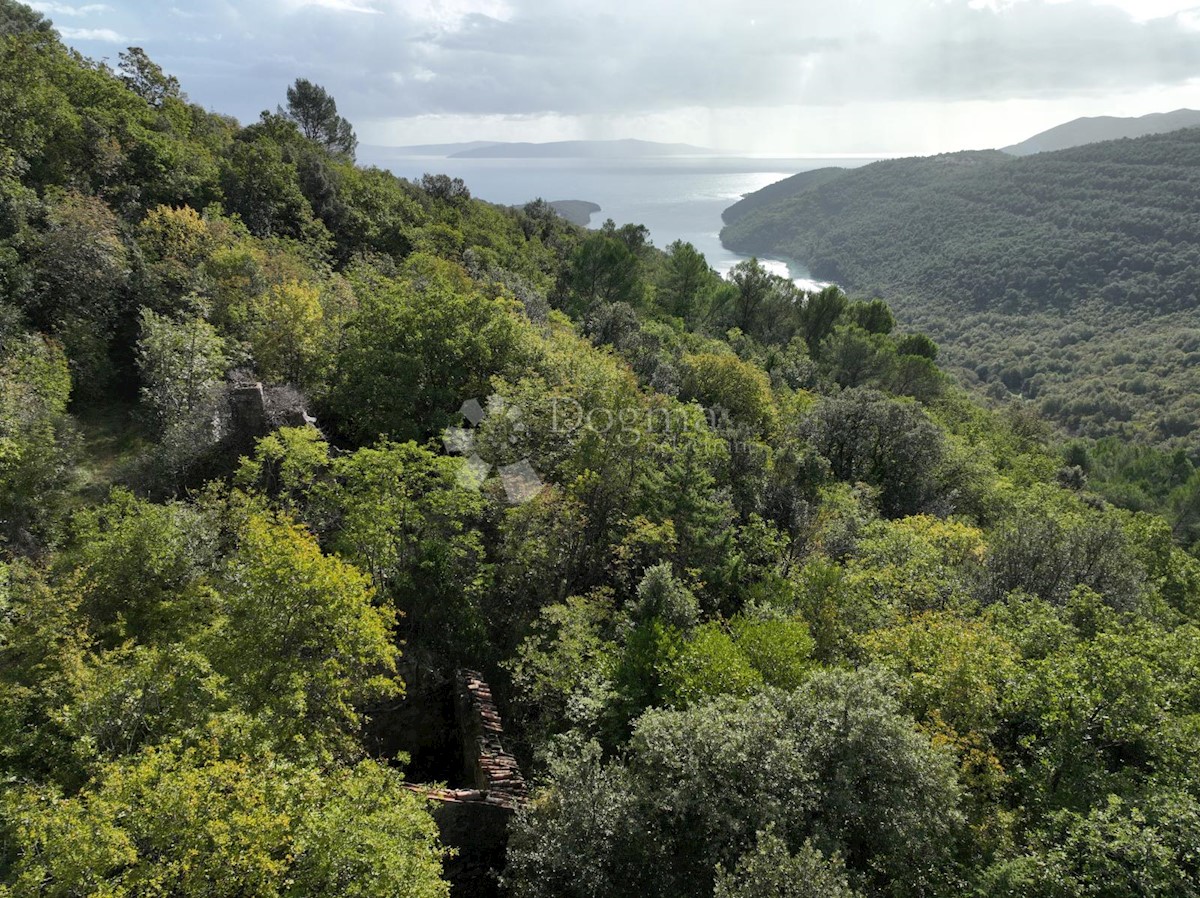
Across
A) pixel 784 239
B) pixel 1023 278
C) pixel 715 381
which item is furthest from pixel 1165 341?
pixel 715 381

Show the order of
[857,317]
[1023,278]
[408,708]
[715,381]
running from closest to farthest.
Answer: [408,708], [715,381], [857,317], [1023,278]

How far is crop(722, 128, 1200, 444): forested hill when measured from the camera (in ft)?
402

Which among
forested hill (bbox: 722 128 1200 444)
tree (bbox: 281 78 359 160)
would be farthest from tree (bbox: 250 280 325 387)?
forested hill (bbox: 722 128 1200 444)

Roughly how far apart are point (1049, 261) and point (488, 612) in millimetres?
183172

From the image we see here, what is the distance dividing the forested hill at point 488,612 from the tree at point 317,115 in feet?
114

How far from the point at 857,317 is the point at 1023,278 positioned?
117m

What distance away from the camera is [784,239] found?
18450cm

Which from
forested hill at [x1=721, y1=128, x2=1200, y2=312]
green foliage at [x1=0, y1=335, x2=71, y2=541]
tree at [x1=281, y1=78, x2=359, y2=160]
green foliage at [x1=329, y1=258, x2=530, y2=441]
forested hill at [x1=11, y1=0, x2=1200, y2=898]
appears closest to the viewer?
forested hill at [x1=11, y1=0, x2=1200, y2=898]

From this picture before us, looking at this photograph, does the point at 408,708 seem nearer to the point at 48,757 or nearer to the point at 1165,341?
the point at 48,757

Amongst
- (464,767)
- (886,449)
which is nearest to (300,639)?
(464,767)

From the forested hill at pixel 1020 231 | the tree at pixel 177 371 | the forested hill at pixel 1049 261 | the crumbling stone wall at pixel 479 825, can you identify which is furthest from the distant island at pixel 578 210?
the crumbling stone wall at pixel 479 825

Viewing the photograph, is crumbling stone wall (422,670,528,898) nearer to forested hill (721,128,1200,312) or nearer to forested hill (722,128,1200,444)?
forested hill (722,128,1200,444)

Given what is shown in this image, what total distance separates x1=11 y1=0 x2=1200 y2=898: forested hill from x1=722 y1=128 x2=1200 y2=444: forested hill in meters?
110

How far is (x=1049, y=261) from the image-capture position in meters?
153
